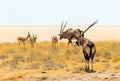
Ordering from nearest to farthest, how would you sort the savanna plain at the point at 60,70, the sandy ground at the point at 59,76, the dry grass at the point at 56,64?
the sandy ground at the point at 59,76 < the savanna plain at the point at 60,70 < the dry grass at the point at 56,64

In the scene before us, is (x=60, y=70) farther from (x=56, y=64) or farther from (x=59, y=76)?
(x=56, y=64)

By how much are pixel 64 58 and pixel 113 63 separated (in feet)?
10.9

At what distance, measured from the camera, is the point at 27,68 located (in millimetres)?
17953

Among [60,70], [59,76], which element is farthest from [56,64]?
[59,76]

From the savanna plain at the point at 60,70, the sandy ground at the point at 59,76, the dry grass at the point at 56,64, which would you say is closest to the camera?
the sandy ground at the point at 59,76

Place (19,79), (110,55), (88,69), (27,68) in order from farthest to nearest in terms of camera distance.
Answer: (110,55), (27,68), (88,69), (19,79)

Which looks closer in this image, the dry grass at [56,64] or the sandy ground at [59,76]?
the sandy ground at [59,76]

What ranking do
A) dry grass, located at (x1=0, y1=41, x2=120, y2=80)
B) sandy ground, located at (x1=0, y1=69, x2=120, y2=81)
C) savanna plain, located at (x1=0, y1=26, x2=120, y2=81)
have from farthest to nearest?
dry grass, located at (x1=0, y1=41, x2=120, y2=80), savanna plain, located at (x1=0, y1=26, x2=120, y2=81), sandy ground, located at (x1=0, y1=69, x2=120, y2=81)

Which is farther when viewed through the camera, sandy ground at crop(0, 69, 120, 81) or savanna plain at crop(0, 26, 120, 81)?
savanna plain at crop(0, 26, 120, 81)

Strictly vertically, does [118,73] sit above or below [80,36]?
below

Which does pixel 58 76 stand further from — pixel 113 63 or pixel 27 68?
pixel 113 63

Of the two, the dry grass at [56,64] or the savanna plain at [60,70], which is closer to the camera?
the savanna plain at [60,70]

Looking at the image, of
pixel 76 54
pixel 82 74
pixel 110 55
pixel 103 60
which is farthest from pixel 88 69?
pixel 76 54

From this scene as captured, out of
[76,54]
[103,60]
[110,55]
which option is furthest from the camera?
[76,54]
